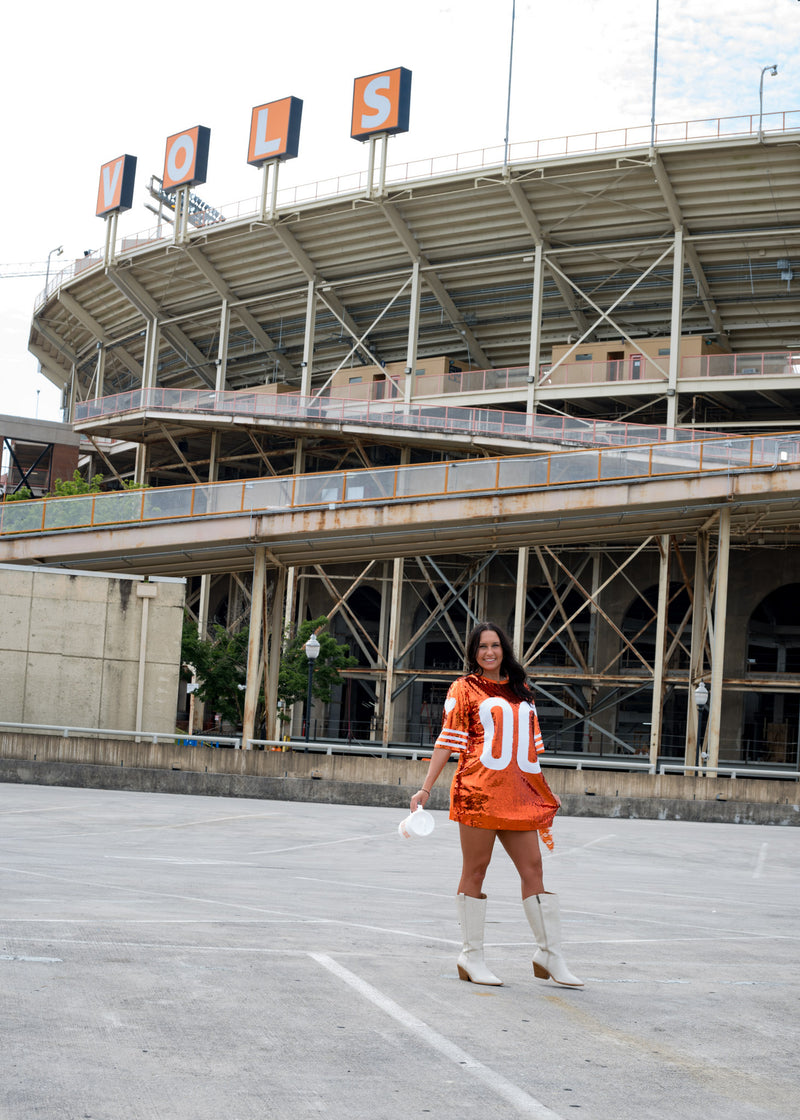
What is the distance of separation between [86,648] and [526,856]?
64.2 feet

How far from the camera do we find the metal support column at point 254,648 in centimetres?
2622

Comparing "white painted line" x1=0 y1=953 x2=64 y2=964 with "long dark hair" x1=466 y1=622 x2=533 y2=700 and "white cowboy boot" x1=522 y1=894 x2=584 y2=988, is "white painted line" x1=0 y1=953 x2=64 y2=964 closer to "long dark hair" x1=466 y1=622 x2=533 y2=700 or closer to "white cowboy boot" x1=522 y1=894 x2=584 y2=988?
"white cowboy boot" x1=522 y1=894 x2=584 y2=988

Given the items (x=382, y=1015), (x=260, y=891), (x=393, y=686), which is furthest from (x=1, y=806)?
(x=393, y=686)

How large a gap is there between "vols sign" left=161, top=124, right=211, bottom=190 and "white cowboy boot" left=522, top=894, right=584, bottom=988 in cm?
4923

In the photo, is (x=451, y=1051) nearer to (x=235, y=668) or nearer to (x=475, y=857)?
A: (x=475, y=857)

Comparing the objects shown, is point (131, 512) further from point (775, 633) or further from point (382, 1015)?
point (775, 633)

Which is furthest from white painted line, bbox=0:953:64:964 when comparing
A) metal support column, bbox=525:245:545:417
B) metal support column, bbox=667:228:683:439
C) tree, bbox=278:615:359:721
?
metal support column, bbox=525:245:545:417

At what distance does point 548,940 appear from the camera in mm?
5438

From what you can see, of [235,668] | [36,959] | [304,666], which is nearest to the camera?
[36,959]

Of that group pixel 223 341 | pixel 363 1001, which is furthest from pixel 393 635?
pixel 363 1001

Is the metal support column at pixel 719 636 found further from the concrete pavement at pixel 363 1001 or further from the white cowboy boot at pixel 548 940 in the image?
the white cowboy boot at pixel 548 940

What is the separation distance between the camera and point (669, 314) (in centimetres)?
4625

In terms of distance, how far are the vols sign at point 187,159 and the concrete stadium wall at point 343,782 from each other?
34847mm

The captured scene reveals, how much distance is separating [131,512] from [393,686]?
755 inches
